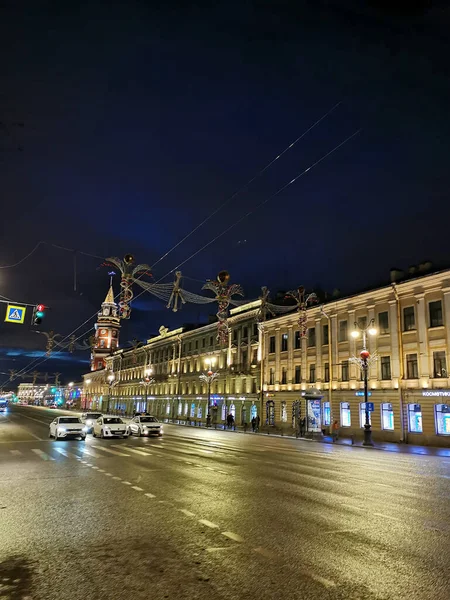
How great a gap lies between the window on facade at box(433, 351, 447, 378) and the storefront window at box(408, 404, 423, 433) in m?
2.82

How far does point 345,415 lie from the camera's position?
40375 mm

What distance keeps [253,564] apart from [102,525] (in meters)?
3.09

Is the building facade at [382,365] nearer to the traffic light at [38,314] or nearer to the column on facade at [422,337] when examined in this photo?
the column on facade at [422,337]

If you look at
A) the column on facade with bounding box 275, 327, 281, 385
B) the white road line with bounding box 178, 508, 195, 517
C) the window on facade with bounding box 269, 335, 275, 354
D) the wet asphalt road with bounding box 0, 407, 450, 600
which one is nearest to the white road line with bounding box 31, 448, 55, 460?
the wet asphalt road with bounding box 0, 407, 450, 600

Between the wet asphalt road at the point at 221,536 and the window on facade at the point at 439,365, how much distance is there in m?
20.4

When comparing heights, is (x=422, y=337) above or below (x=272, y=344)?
below

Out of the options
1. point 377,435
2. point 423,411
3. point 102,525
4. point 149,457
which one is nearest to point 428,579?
point 102,525

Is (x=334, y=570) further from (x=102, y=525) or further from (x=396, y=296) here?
(x=396, y=296)

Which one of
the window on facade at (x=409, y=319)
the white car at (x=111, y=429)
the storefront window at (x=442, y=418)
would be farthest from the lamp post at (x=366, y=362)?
the white car at (x=111, y=429)

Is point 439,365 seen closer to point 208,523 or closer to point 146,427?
point 146,427

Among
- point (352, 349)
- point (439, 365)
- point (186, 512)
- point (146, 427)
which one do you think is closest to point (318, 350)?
point (352, 349)

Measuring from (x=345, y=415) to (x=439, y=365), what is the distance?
1024 cm

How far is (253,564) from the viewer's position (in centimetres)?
592

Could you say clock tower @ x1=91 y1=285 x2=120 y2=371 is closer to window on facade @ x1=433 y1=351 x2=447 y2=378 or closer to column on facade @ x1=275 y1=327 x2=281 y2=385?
column on facade @ x1=275 y1=327 x2=281 y2=385
